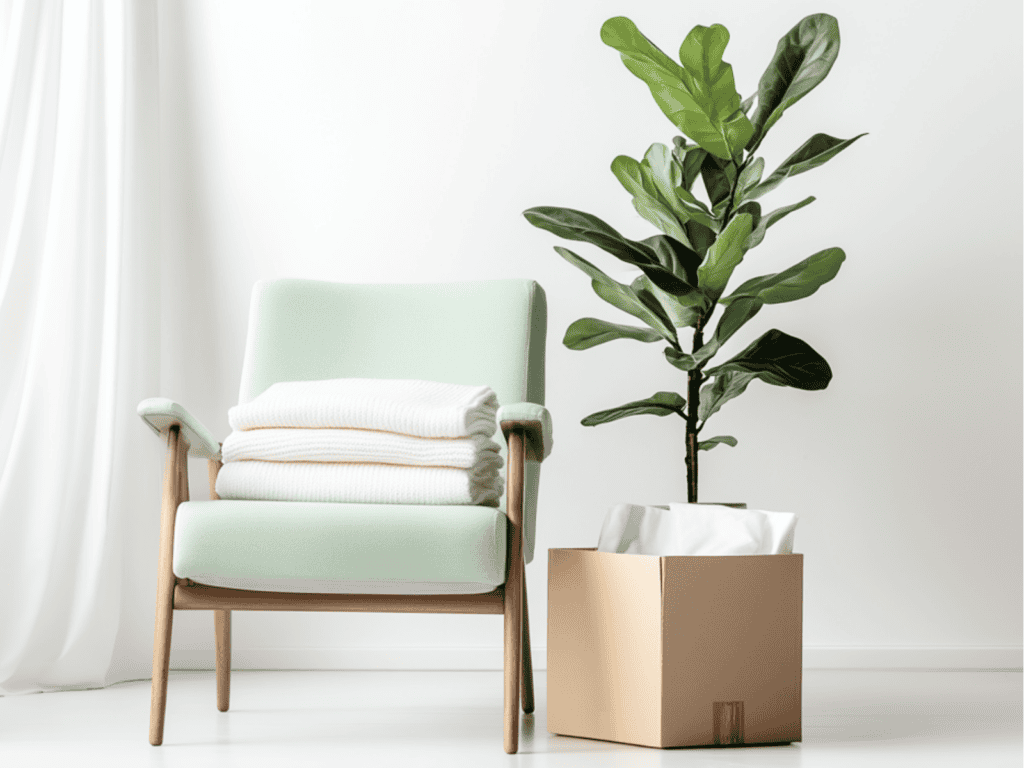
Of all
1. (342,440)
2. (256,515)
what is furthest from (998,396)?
(256,515)

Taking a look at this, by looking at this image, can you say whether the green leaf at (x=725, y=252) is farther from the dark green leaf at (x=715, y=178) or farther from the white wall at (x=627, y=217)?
the white wall at (x=627, y=217)

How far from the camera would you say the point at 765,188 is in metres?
1.92

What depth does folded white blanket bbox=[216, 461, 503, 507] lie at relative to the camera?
1.65 meters

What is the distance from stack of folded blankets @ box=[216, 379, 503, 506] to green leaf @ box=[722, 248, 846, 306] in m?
0.57

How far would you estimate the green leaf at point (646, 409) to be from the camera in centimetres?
208

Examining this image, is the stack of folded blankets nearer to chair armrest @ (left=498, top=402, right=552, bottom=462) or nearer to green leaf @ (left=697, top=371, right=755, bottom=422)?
chair armrest @ (left=498, top=402, right=552, bottom=462)

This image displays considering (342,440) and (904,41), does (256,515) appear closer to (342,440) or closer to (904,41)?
(342,440)

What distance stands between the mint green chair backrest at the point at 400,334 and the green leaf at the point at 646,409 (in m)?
0.15

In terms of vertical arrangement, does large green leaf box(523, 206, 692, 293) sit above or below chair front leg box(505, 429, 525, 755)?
above

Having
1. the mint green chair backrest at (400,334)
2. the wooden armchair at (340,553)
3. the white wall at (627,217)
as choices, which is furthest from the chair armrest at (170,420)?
the white wall at (627,217)

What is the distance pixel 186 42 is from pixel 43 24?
467mm

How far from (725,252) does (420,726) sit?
101 cm

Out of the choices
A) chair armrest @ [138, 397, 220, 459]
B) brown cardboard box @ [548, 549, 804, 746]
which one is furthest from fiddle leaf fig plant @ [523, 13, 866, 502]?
chair armrest @ [138, 397, 220, 459]

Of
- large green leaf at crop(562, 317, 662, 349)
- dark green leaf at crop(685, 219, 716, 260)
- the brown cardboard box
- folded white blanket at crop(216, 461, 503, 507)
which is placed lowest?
the brown cardboard box
